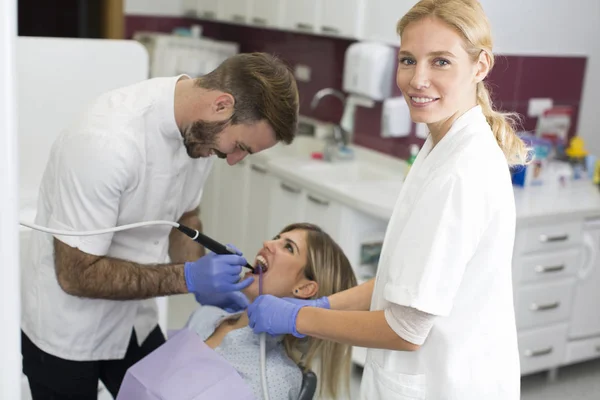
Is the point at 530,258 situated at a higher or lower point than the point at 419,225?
lower

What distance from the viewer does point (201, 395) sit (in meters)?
1.58

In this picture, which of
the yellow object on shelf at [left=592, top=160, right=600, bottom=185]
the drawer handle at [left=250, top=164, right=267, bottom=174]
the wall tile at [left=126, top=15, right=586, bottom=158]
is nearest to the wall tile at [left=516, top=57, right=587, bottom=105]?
the wall tile at [left=126, top=15, right=586, bottom=158]

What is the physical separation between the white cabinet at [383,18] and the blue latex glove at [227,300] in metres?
1.86

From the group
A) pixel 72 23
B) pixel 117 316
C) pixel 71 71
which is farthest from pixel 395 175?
pixel 72 23

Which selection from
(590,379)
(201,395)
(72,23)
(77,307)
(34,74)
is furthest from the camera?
(72,23)

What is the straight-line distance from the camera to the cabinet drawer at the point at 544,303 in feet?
10.3

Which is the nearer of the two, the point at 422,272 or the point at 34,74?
the point at 422,272

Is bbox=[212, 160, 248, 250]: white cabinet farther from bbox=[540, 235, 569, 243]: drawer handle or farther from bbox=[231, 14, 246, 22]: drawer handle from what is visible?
bbox=[540, 235, 569, 243]: drawer handle

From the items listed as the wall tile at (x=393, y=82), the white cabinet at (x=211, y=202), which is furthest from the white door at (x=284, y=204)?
the white cabinet at (x=211, y=202)

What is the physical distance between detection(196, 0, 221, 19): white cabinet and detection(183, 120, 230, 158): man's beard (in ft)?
10.6

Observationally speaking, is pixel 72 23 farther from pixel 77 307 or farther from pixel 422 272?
pixel 422 272

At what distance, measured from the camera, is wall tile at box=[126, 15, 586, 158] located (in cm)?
357

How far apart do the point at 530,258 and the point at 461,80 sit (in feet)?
6.40

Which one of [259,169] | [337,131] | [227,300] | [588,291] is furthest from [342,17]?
[227,300]
